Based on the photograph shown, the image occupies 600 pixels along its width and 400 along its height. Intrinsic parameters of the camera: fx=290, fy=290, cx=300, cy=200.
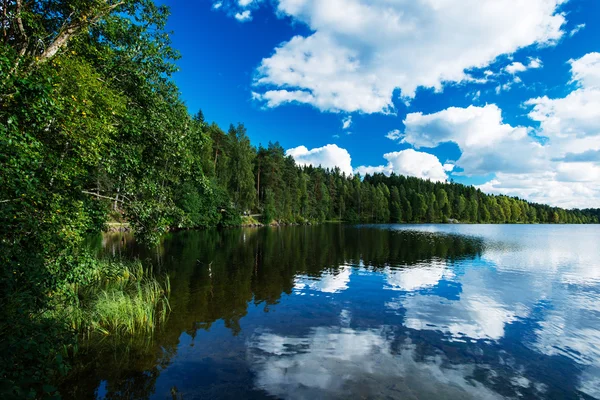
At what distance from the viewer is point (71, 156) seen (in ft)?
33.7

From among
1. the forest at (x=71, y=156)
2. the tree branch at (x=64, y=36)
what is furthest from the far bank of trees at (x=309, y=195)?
the tree branch at (x=64, y=36)

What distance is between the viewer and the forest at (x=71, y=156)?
6.27m

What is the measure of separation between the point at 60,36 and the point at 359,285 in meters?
20.6

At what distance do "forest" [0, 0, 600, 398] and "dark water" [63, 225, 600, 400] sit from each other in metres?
2.18

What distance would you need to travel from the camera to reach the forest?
6.27 metres

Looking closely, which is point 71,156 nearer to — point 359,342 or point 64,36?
point 64,36

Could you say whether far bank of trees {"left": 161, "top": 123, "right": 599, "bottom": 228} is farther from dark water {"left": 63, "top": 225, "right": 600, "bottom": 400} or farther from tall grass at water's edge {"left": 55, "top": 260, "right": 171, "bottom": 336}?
dark water {"left": 63, "top": 225, "right": 600, "bottom": 400}

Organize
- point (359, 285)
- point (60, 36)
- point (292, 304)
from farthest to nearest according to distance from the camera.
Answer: point (359, 285), point (292, 304), point (60, 36)

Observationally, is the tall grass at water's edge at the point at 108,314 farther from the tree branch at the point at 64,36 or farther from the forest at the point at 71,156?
the tree branch at the point at 64,36

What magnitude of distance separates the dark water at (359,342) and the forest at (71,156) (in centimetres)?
218

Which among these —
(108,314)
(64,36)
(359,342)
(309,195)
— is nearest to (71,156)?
(64,36)

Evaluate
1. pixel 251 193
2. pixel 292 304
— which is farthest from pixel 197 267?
pixel 251 193

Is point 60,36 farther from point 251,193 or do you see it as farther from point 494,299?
point 251,193

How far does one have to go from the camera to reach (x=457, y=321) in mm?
14422
